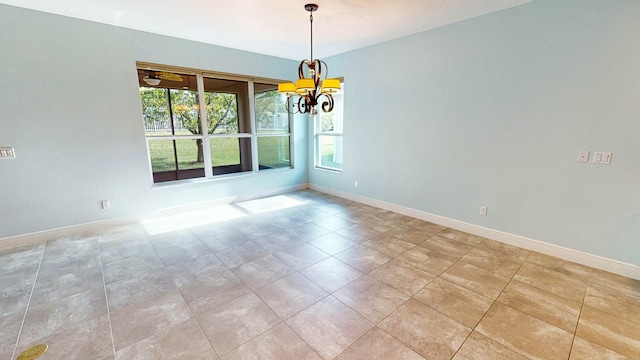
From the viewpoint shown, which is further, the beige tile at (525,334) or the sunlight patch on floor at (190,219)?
the sunlight patch on floor at (190,219)

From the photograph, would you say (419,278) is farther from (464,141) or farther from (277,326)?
(464,141)

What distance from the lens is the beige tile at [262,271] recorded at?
99.2 inches

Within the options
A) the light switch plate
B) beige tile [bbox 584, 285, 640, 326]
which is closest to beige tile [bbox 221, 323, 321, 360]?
beige tile [bbox 584, 285, 640, 326]

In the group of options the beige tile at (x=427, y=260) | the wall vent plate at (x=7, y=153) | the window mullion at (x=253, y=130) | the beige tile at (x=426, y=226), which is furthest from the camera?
the window mullion at (x=253, y=130)

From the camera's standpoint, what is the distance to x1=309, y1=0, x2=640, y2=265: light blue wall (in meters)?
2.50

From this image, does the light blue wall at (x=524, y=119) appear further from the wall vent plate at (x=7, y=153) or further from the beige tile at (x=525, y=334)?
the wall vent plate at (x=7, y=153)

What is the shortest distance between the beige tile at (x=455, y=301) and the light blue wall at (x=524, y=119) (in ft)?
4.85

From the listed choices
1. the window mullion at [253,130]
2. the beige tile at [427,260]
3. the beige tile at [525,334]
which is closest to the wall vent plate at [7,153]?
the window mullion at [253,130]

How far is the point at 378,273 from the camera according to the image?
264cm

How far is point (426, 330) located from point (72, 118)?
4.61m

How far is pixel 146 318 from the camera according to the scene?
2.04m

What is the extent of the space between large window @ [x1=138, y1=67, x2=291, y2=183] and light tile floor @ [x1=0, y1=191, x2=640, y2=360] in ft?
5.42

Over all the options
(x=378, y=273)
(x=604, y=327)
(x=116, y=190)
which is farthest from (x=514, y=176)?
(x=116, y=190)

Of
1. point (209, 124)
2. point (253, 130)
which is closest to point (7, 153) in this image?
point (209, 124)
